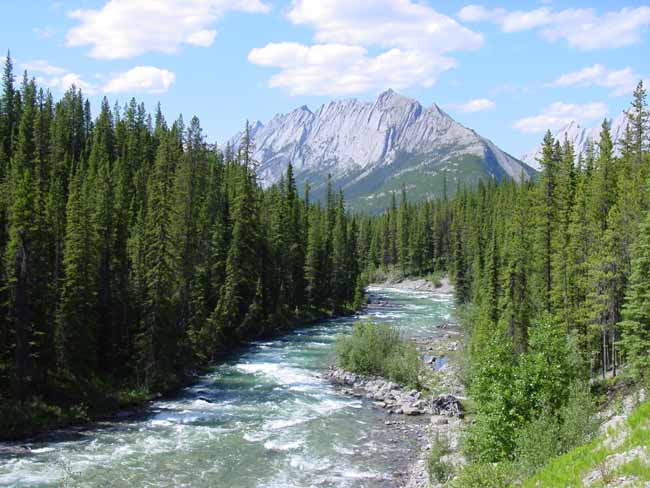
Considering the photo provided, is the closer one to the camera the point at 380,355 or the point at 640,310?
the point at 640,310

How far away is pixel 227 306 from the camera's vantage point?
63375mm

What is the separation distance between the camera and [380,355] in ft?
159

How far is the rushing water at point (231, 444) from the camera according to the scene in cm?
2786

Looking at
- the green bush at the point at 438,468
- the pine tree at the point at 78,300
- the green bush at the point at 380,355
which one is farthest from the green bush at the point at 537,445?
the pine tree at the point at 78,300

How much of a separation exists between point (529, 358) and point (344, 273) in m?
→ 70.7

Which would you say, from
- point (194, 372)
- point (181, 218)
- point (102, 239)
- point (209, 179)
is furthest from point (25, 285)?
point (209, 179)

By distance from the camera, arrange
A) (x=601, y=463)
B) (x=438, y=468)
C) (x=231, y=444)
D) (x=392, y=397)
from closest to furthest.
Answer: (x=601, y=463), (x=438, y=468), (x=231, y=444), (x=392, y=397)

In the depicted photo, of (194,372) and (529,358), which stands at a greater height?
(529,358)

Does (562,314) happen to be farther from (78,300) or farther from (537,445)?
(78,300)

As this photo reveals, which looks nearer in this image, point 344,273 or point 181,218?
point 181,218

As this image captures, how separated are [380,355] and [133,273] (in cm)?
2155

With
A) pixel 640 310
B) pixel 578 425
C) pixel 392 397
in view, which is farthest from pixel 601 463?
pixel 392 397

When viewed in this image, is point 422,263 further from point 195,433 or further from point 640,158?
point 195,433

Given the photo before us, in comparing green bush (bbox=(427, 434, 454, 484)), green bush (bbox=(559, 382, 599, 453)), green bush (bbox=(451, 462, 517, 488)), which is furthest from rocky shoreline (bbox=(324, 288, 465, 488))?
green bush (bbox=(451, 462, 517, 488))
